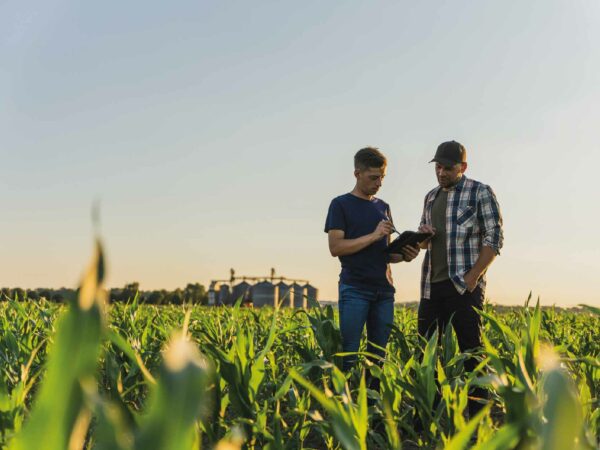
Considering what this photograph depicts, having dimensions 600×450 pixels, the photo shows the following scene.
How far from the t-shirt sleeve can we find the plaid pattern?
2.32 feet

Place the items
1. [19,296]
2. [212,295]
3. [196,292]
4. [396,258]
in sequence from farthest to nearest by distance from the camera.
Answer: [196,292]
[212,295]
[19,296]
[396,258]

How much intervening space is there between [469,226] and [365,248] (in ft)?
2.30

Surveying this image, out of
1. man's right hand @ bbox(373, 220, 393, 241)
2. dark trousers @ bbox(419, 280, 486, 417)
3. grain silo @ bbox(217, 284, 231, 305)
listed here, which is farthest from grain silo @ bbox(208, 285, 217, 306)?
man's right hand @ bbox(373, 220, 393, 241)

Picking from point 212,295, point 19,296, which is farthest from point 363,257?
point 212,295

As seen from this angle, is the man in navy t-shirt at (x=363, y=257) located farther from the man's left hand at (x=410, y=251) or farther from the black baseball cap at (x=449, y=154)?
the black baseball cap at (x=449, y=154)

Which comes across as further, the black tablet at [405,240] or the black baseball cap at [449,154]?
the black baseball cap at [449,154]

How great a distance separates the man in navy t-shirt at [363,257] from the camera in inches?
148

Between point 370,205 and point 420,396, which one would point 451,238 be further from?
point 420,396

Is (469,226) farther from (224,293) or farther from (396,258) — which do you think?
(224,293)

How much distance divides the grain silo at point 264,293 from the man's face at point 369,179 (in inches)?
862

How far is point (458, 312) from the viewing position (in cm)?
397

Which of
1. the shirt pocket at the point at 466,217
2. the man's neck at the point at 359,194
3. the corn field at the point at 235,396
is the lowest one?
the corn field at the point at 235,396

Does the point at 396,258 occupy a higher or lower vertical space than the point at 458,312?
higher

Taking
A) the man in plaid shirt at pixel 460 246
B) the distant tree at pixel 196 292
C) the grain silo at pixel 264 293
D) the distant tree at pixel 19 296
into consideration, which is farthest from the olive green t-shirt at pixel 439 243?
the distant tree at pixel 196 292
